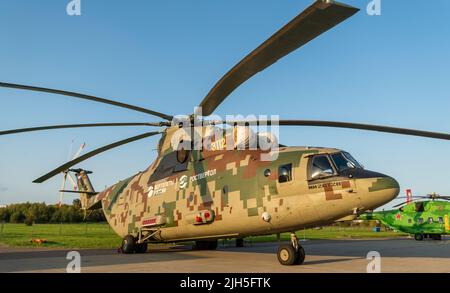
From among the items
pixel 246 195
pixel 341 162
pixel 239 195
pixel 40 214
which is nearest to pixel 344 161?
pixel 341 162

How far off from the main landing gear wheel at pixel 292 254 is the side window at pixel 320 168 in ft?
5.44

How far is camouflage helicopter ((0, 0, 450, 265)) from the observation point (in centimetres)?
751

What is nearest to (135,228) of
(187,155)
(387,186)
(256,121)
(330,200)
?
(187,155)

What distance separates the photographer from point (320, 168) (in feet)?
31.7

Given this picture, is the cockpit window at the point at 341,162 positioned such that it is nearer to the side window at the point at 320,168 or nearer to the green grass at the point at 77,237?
the side window at the point at 320,168

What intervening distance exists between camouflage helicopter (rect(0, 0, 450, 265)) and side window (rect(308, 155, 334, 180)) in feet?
0.08

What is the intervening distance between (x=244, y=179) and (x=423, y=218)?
76.1 ft

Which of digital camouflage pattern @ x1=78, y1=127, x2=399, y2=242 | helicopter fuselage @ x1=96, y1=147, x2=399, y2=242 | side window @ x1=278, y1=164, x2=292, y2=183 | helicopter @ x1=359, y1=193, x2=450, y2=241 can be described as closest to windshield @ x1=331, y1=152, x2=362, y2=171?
helicopter fuselage @ x1=96, y1=147, x2=399, y2=242

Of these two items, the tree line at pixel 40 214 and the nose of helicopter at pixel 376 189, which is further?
the tree line at pixel 40 214

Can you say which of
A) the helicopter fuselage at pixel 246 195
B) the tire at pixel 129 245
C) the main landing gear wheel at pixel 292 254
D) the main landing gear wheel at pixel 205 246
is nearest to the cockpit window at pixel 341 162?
the helicopter fuselage at pixel 246 195

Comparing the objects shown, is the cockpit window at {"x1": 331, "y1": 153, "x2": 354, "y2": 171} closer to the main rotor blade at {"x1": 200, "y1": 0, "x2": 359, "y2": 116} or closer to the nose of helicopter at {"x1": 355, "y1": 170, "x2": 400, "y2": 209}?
the nose of helicopter at {"x1": 355, "y1": 170, "x2": 400, "y2": 209}

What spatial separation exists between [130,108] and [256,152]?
364cm

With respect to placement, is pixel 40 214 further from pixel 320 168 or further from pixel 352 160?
pixel 352 160

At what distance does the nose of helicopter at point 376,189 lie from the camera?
345 inches
